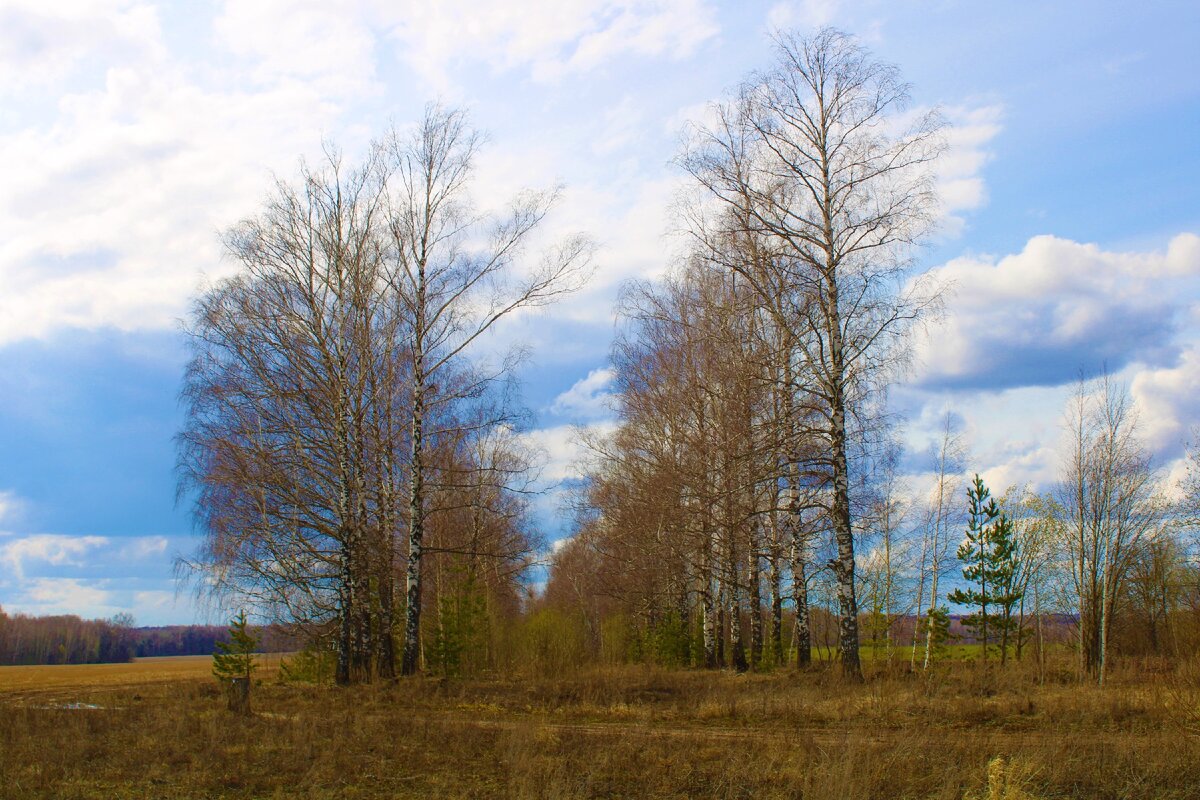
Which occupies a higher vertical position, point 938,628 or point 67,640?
point 938,628

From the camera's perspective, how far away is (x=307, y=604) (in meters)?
21.7

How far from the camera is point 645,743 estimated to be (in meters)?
10.7

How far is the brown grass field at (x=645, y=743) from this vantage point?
8430 millimetres

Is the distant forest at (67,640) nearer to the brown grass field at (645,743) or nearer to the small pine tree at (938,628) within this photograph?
the small pine tree at (938,628)

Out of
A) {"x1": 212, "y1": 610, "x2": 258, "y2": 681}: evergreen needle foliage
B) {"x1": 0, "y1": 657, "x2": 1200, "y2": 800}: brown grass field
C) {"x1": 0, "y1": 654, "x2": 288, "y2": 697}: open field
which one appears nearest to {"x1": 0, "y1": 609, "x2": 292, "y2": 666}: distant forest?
{"x1": 0, "y1": 654, "x2": 288, "y2": 697}: open field

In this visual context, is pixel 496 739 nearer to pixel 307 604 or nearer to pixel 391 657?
pixel 391 657

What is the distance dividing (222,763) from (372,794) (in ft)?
8.89

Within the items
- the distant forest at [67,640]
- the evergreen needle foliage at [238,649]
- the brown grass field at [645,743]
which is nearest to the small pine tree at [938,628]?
the brown grass field at [645,743]

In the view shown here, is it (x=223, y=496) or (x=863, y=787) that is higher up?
(x=223, y=496)

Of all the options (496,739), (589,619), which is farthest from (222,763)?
(589,619)

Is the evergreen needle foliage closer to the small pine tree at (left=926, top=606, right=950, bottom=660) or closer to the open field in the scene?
the open field

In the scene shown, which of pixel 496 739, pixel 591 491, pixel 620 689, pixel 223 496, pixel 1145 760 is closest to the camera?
pixel 1145 760

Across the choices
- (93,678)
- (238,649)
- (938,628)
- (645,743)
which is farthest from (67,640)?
(645,743)

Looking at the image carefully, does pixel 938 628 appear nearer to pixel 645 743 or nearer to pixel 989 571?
pixel 989 571
